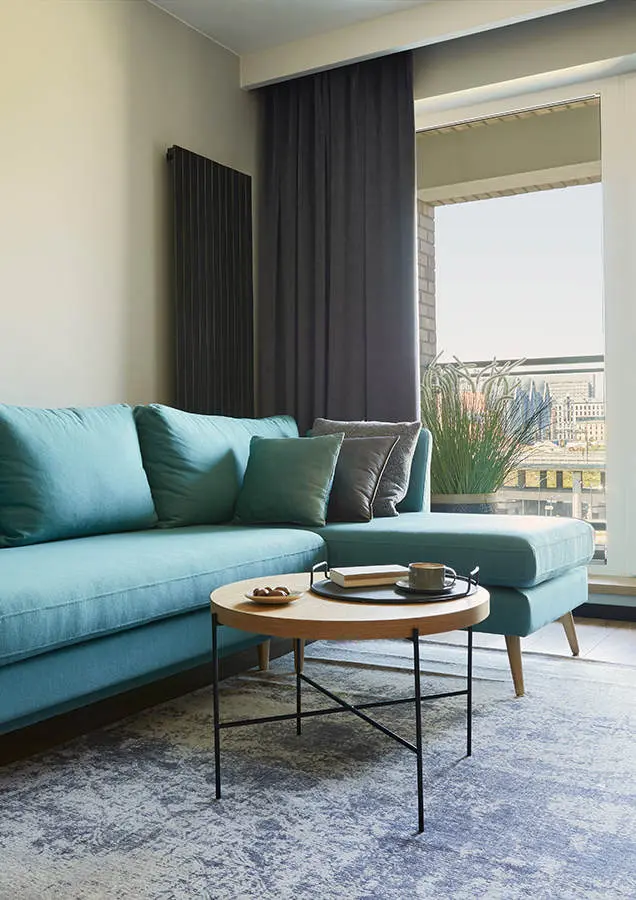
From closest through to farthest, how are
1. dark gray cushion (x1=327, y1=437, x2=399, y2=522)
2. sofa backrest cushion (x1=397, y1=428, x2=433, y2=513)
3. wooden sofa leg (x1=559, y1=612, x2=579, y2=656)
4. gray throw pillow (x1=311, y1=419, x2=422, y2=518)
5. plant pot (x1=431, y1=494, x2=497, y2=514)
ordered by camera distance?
wooden sofa leg (x1=559, y1=612, x2=579, y2=656), dark gray cushion (x1=327, y1=437, x2=399, y2=522), gray throw pillow (x1=311, y1=419, x2=422, y2=518), sofa backrest cushion (x1=397, y1=428, x2=433, y2=513), plant pot (x1=431, y1=494, x2=497, y2=514)

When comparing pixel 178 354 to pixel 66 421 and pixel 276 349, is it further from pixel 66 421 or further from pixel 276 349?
pixel 66 421

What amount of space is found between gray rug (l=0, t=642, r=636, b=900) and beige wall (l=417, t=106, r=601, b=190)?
2883 millimetres

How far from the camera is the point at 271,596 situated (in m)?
2.03

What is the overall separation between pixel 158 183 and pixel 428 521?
7.11 ft

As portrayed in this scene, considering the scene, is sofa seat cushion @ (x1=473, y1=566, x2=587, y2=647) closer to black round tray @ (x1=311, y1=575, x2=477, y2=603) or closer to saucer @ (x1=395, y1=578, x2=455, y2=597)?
black round tray @ (x1=311, y1=575, x2=477, y2=603)

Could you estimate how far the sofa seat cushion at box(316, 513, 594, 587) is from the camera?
2.87 m

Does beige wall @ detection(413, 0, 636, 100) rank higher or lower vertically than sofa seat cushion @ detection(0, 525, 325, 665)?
higher

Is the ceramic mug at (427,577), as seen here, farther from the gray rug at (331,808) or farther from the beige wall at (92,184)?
the beige wall at (92,184)

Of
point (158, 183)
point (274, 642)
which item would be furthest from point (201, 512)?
point (158, 183)

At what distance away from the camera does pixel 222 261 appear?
452cm

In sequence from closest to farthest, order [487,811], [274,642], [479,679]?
[487,811]
[479,679]
[274,642]

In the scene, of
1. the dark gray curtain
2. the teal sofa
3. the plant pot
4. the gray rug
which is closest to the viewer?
the gray rug

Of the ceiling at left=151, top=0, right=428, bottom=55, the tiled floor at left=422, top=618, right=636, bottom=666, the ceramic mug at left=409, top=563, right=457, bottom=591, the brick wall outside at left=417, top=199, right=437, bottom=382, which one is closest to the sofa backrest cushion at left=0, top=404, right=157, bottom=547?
the ceramic mug at left=409, top=563, right=457, bottom=591

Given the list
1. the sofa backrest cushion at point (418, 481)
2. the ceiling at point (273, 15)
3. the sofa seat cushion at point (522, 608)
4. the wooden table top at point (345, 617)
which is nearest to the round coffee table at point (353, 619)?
the wooden table top at point (345, 617)
